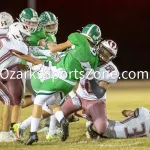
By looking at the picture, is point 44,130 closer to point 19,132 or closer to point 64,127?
point 19,132

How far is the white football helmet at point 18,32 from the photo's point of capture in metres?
7.68

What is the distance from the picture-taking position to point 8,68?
802cm

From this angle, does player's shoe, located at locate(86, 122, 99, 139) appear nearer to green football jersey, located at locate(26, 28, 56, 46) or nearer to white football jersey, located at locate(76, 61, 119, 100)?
white football jersey, located at locate(76, 61, 119, 100)

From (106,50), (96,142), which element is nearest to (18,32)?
(106,50)

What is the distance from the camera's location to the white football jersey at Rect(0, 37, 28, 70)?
753cm

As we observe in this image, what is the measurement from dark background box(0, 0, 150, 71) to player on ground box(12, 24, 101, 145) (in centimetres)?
859

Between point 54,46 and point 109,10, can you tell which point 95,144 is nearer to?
point 54,46

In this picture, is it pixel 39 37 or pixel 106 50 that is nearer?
pixel 106 50

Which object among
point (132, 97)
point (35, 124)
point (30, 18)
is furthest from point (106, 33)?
point (35, 124)

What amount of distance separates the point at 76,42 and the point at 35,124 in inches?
34.2

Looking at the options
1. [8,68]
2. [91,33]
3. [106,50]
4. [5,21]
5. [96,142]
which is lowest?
[96,142]

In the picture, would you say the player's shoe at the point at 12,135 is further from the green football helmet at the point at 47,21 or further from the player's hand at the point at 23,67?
the green football helmet at the point at 47,21

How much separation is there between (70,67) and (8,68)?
885mm

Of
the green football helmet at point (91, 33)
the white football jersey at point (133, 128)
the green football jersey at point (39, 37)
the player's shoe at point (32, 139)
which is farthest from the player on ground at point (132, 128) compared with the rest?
the green football jersey at point (39, 37)
